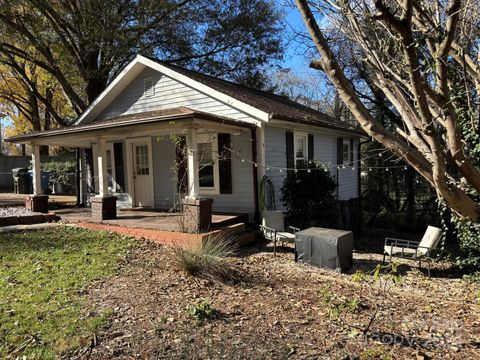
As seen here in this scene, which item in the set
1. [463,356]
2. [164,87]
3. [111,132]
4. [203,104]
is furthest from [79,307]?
[164,87]

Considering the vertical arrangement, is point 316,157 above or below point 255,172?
above

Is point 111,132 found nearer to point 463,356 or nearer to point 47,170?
point 463,356

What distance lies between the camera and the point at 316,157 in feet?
39.4

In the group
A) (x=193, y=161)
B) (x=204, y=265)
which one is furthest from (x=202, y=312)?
(x=193, y=161)

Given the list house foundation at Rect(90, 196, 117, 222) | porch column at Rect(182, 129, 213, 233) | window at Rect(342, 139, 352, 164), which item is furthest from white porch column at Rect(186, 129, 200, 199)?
window at Rect(342, 139, 352, 164)

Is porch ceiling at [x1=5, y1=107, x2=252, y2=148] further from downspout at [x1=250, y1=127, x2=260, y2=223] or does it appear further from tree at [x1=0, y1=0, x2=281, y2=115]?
tree at [x1=0, y1=0, x2=281, y2=115]

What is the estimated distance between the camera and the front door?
37.3 ft

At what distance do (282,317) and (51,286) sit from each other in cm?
317

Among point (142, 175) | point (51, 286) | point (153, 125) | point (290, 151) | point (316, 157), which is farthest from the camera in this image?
point (316, 157)

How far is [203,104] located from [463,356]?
8312 millimetres

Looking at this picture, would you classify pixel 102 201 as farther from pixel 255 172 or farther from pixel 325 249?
pixel 325 249

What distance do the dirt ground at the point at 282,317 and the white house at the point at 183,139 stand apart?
115 inches

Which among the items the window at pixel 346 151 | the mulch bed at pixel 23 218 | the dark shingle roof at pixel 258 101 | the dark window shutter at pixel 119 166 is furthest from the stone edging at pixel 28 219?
the window at pixel 346 151

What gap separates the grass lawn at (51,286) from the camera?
357 cm
